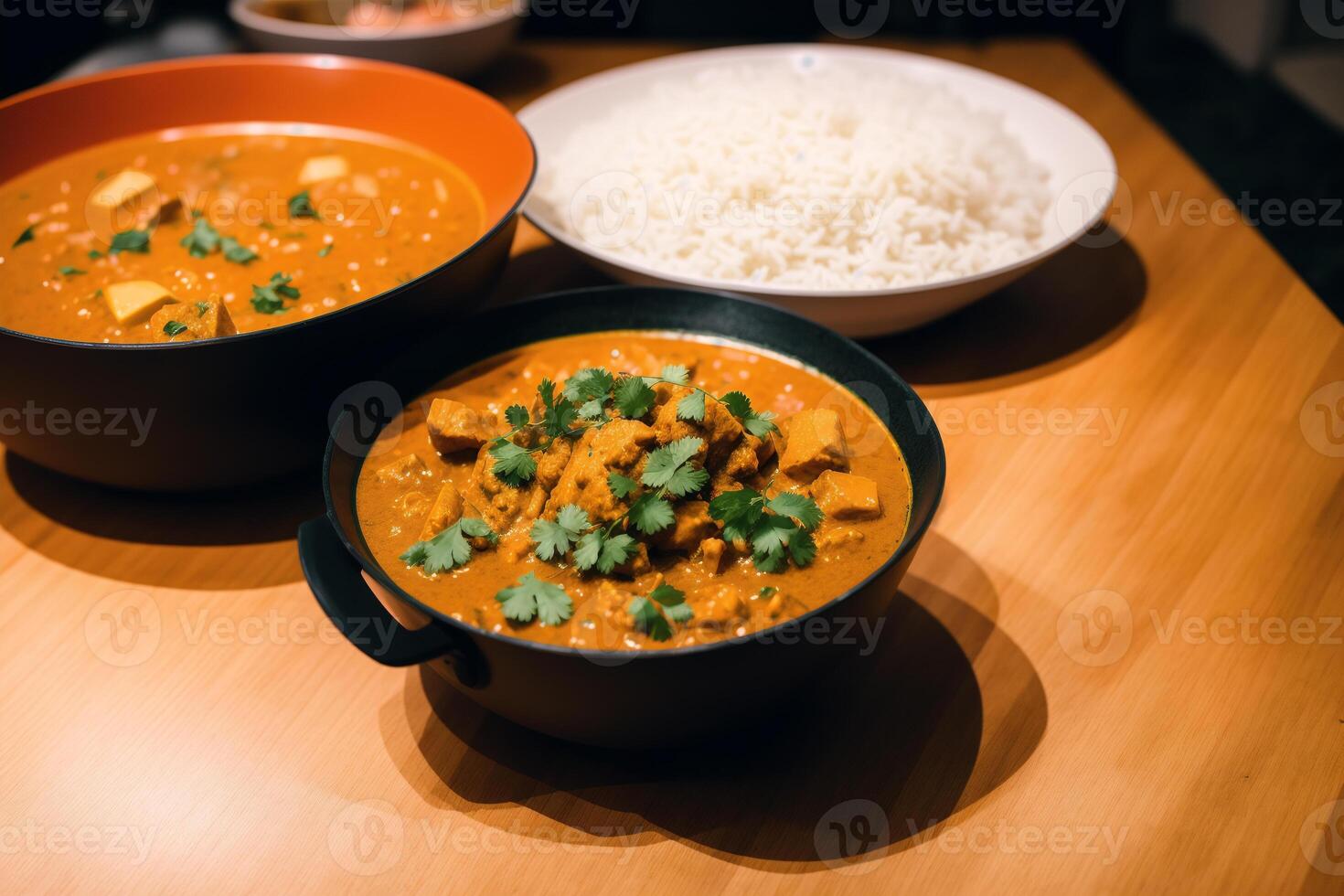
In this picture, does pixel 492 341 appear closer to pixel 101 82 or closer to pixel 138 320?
pixel 138 320

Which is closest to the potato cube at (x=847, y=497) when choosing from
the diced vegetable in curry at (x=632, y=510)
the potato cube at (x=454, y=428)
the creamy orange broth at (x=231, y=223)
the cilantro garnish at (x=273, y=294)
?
the diced vegetable in curry at (x=632, y=510)

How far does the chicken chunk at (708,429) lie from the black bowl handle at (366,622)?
1.15 feet

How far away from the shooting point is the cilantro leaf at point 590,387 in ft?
4.69

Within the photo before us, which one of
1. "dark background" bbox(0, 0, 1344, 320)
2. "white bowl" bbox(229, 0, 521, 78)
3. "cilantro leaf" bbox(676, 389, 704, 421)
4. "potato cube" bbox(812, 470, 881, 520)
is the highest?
"cilantro leaf" bbox(676, 389, 704, 421)

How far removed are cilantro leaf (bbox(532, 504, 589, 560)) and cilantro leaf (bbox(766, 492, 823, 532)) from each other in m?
0.24

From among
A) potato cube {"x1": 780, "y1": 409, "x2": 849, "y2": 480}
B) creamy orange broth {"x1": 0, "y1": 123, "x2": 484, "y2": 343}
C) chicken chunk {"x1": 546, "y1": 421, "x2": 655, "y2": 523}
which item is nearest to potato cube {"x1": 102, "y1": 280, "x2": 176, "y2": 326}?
creamy orange broth {"x1": 0, "y1": 123, "x2": 484, "y2": 343}

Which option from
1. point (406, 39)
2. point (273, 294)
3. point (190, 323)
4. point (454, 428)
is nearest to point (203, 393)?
point (190, 323)

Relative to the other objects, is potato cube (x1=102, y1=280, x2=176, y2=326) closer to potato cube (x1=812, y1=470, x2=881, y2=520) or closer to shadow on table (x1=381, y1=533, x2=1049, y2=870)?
shadow on table (x1=381, y1=533, x2=1049, y2=870)

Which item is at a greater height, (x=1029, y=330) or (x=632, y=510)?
(x=632, y=510)

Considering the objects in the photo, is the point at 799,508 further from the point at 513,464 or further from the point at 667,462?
the point at 513,464

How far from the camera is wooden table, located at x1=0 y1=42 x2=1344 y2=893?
1.30 metres

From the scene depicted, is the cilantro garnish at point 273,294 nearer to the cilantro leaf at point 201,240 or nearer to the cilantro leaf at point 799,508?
the cilantro leaf at point 201,240

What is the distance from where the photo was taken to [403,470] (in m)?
1.46

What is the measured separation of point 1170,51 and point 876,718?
5600 millimetres
